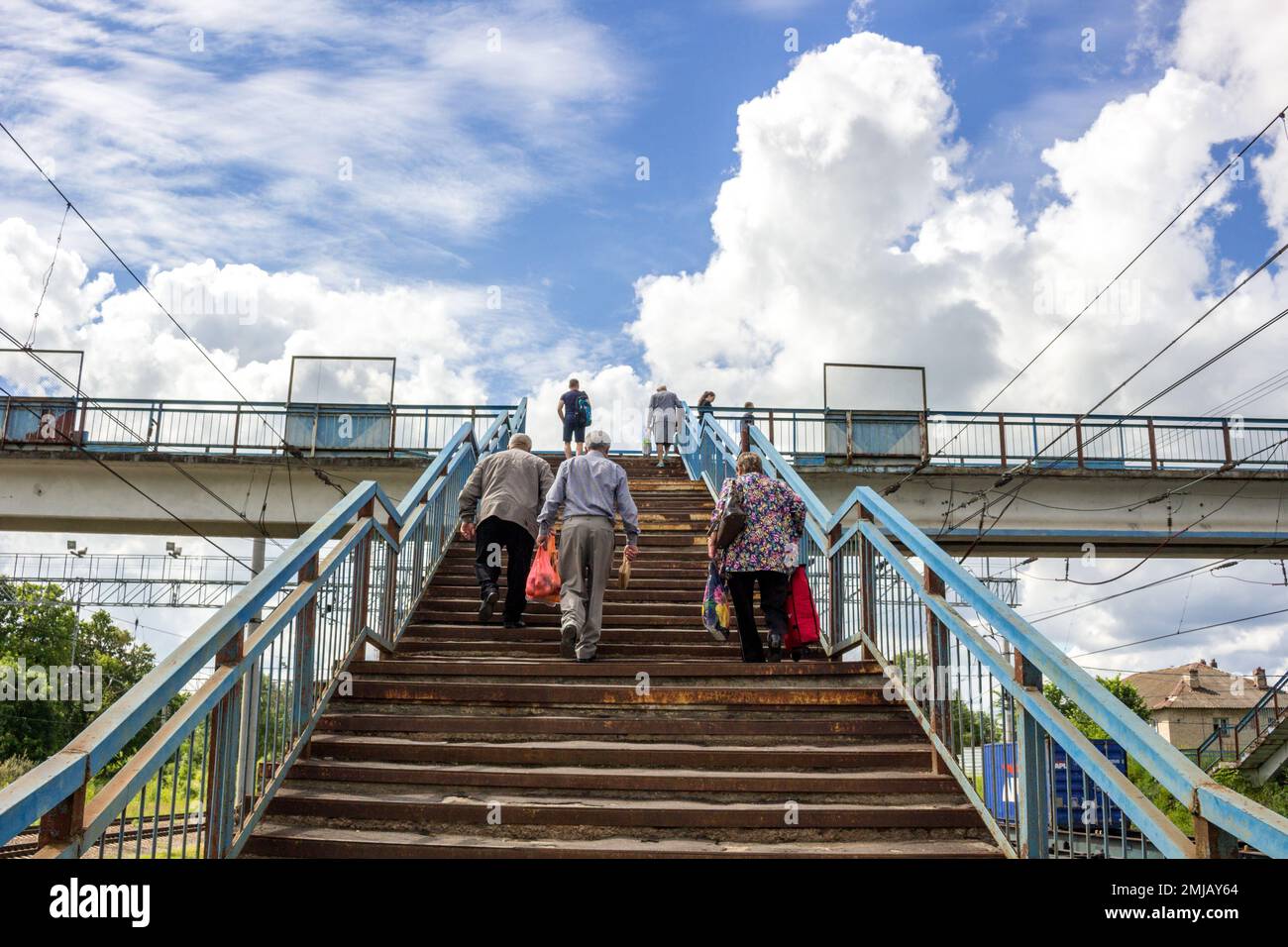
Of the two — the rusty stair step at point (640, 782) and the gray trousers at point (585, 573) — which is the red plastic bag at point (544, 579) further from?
the rusty stair step at point (640, 782)

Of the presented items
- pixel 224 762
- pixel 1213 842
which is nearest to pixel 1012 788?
pixel 1213 842

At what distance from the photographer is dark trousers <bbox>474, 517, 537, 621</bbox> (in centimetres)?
831

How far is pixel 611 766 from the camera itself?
589 cm

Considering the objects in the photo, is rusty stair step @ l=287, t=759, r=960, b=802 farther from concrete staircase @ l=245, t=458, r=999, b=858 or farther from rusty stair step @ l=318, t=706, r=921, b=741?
rusty stair step @ l=318, t=706, r=921, b=741

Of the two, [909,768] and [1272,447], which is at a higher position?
[1272,447]

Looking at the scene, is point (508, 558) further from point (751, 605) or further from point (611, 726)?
point (611, 726)

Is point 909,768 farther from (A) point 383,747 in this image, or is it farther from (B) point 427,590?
(B) point 427,590

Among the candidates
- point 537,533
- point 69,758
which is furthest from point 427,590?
point 69,758

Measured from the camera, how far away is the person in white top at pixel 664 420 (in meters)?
17.7

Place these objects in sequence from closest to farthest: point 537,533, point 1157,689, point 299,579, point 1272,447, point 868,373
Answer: point 299,579 < point 537,533 < point 1272,447 < point 868,373 < point 1157,689

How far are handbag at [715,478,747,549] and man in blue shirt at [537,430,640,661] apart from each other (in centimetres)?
70

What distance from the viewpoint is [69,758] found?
3.33 metres
